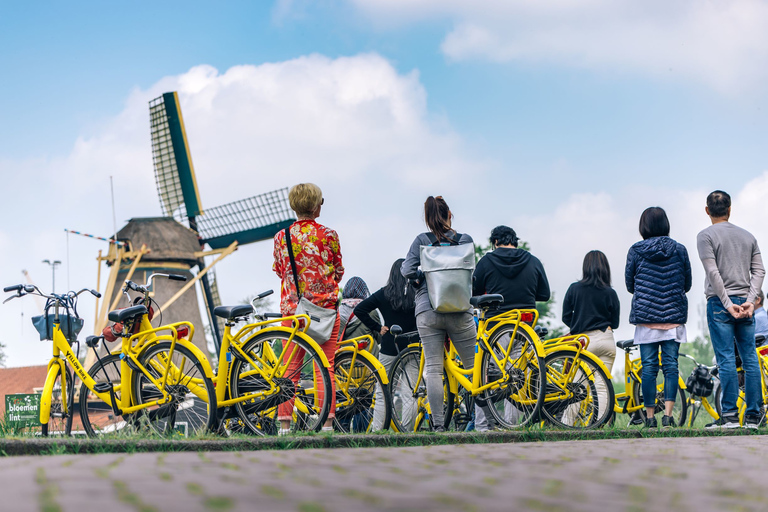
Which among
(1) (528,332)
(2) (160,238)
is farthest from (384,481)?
(2) (160,238)

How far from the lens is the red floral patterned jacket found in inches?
260

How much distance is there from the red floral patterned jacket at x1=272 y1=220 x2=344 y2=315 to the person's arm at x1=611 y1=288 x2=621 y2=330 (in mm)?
3011

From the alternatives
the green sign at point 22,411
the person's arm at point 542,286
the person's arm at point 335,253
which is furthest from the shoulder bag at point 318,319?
the green sign at point 22,411

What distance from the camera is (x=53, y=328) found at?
7062 mm

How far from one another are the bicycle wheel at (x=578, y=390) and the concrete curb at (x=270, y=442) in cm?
83

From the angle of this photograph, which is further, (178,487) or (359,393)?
(359,393)

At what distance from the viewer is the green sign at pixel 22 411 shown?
24.9 feet

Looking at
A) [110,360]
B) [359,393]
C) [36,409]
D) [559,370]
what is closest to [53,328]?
[110,360]

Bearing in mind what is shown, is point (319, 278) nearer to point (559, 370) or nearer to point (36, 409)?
point (559, 370)

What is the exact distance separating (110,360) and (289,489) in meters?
→ 4.13

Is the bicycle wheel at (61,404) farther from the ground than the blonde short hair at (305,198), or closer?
closer

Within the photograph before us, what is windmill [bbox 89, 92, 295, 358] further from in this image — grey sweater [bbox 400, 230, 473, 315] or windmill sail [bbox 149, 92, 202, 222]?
grey sweater [bbox 400, 230, 473, 315]

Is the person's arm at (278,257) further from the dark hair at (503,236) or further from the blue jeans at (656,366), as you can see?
the blue jeans at (656,366)

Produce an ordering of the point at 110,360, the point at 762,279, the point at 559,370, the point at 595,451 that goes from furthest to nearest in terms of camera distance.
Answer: the point at 762,279 < the point at 559,370 < the point at 110,360 < the point at 595,451
